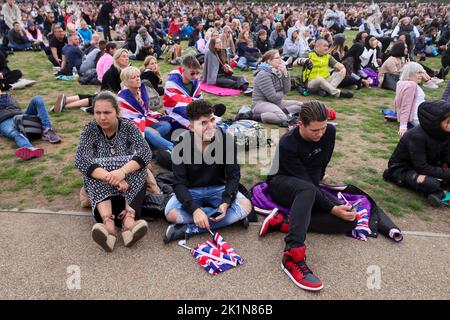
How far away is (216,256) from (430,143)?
2.79m

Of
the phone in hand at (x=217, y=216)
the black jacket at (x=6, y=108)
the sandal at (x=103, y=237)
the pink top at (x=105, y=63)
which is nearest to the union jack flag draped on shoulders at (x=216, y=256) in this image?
the phone in hand at (x=217, y=216)

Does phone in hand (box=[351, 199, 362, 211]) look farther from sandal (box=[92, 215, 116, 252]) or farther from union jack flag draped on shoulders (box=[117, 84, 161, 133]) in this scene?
union jack flag draped on shoulders (box=[117, 84, 161, 133])

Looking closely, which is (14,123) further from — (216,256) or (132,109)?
(216,256)

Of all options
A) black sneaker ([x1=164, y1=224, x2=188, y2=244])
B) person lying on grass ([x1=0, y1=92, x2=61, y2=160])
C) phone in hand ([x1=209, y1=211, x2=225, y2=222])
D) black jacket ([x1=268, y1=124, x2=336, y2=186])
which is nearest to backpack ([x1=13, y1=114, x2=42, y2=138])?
person lying on grass ([x1=0, y1=92, x2=61, y2=160])

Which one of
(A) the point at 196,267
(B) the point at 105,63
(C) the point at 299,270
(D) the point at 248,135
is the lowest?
(A) the point at 196,267

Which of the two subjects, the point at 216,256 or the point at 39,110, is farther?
the point at 39,110

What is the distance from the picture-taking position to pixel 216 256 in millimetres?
3094

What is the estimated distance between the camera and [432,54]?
1396cm

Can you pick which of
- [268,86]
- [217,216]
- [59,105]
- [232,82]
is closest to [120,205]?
[217,216]

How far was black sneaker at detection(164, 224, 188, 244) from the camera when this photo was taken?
3.32 m

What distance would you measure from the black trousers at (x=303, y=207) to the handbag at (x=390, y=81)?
7.00m

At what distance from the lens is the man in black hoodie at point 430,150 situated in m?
3.91

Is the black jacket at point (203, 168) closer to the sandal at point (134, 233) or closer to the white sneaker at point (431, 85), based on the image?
the sandal at point (134, 233)

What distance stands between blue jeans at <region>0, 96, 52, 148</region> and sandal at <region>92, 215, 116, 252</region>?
2.81 metres
